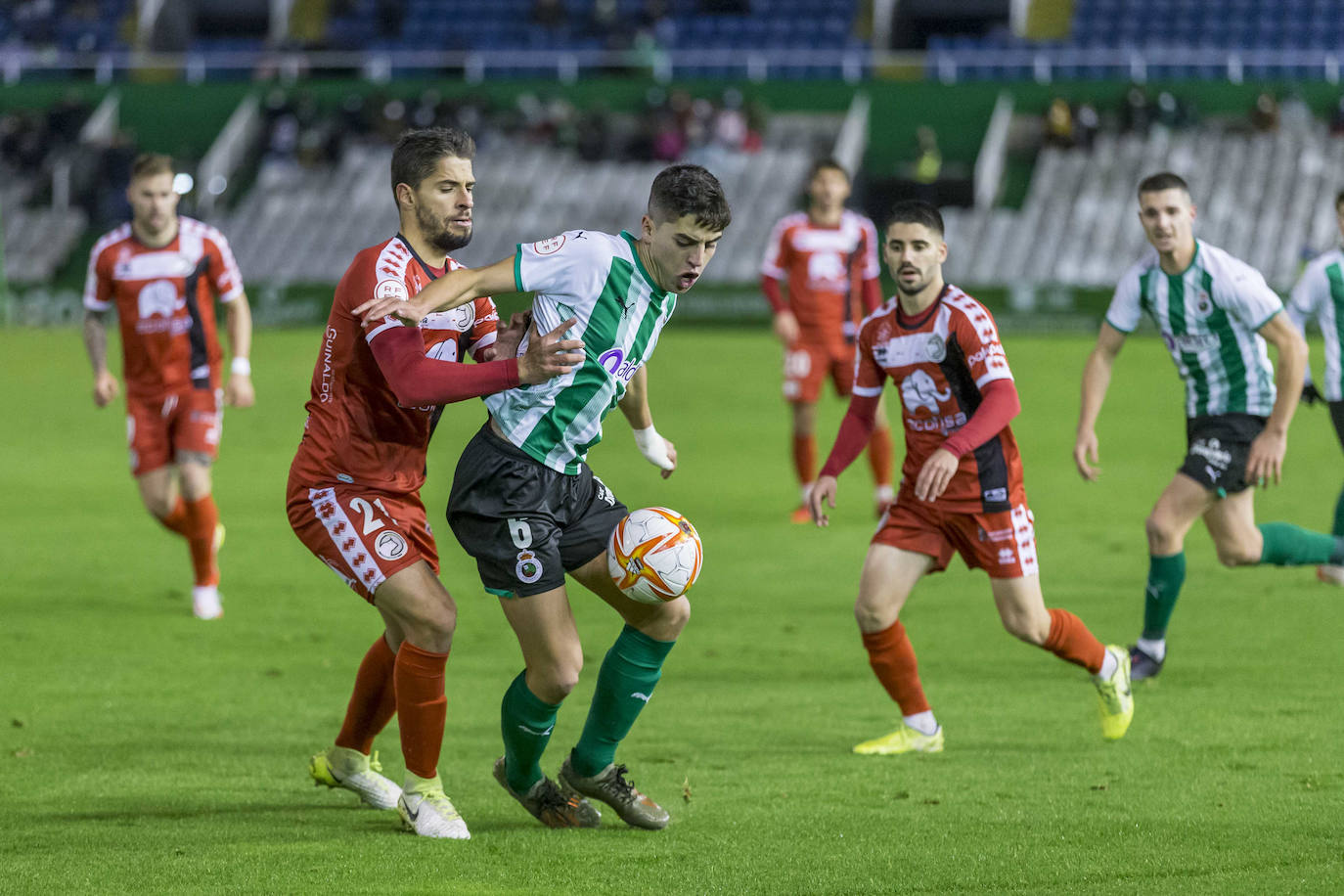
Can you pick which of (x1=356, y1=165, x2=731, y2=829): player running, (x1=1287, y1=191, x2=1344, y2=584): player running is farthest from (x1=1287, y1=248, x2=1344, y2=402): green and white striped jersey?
(x1=356, y1=165, x2=731, y2=829): player running

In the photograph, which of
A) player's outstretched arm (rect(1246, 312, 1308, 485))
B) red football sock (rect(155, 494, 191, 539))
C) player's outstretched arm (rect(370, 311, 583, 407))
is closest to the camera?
player's outstretched arm (rect(370, 311, 583, 407))

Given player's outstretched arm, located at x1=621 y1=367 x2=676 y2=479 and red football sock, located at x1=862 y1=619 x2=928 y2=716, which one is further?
red football sock, located at x1=862 y1=619 x2=928 y2=716

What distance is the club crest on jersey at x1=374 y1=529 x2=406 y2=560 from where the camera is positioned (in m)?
4.88

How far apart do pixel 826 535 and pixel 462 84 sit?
800 inches

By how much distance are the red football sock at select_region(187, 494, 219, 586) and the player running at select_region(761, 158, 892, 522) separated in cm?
470

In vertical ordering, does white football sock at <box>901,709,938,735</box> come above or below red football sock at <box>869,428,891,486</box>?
above

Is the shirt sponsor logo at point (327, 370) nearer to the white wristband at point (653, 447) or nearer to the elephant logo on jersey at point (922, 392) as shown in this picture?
the white wristband at point (653, 447)

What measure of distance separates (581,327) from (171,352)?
4.82m

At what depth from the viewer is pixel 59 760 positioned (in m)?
5.84

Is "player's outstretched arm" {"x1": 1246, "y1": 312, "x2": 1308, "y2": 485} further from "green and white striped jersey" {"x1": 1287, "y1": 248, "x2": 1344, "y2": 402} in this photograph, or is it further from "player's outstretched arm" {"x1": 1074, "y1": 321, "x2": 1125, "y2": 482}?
"green and white striped jersey" {"x1": 1287, "y1": 248, "x2": 1344, "y2": 402}

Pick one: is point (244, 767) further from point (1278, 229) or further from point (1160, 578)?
point (1278, 229)

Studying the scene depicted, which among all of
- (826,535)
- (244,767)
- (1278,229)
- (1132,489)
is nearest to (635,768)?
(244,767)

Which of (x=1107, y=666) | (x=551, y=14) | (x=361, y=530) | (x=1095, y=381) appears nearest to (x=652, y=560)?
(x=361, y=530)

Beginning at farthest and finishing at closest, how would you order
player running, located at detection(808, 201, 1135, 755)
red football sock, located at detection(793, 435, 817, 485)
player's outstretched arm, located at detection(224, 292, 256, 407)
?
red football sock, located at detection(793, 435, 817, 485) → player's outstretched arm, located at detection(224, 292, 256, 407) → player running, located at detection(808, 201, 1135, 755)
